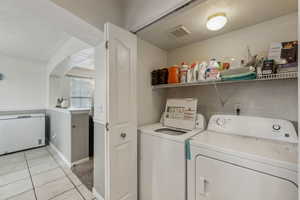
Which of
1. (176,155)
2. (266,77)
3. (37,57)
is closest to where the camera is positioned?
(266,77)

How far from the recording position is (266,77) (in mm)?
1134

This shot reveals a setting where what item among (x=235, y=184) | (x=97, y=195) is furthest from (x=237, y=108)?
(x=97, y=195)

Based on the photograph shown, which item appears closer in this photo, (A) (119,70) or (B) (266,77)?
(B) (266,77)

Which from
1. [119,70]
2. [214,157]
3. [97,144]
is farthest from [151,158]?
[119,70]

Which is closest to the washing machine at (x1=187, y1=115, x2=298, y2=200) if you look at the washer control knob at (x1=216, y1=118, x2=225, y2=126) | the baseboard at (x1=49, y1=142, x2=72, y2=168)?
the washer control knob at (x1=216, y1=118, x2=225, y2=126)

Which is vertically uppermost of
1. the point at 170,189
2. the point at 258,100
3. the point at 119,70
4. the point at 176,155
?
the point at 119,70

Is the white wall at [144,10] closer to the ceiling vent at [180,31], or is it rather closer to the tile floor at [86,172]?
the ceiling vent at [180,31]

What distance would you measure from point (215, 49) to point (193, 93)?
2.20 ft

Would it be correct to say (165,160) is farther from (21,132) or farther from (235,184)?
(21,132)

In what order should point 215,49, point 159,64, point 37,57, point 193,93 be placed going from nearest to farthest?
point 215,49, point 193,93, point 159,64, point 37,57

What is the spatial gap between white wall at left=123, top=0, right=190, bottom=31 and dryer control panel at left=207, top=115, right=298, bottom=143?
1289 millimetres

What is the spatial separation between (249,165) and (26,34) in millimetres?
3719

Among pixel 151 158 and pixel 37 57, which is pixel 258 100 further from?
pixel 37 57

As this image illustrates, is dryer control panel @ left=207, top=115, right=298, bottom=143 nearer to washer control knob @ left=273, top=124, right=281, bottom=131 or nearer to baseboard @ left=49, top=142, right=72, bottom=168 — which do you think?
washer control knob @ left=273, top=124, right=281, bottom=131
